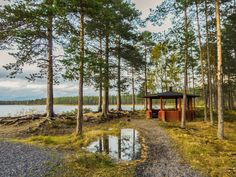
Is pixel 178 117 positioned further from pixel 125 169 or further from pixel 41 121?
pixel 125 169

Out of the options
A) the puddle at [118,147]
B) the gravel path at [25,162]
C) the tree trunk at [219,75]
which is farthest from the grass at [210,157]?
the gravel path at [25,162]

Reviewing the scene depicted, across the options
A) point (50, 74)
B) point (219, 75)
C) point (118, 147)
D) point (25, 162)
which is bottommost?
point (118, 147)

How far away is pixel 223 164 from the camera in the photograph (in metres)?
9.72

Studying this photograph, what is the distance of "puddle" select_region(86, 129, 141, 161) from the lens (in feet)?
37.9

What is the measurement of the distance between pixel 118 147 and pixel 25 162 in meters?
5.64

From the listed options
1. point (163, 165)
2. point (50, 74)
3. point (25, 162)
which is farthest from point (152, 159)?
point (50, 74)

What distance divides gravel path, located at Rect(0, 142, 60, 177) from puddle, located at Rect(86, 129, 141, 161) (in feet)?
8.92

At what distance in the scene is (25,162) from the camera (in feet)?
30.1

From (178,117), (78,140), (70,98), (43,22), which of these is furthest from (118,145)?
(70,98)

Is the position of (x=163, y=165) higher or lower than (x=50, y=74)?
lower

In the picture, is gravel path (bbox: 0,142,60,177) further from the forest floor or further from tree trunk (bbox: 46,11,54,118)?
tree trunk (bbox: 46,11,54,118)

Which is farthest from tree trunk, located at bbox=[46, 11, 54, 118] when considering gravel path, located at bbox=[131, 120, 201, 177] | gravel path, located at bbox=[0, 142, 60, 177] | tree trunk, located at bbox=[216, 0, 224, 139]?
tree trunk, located at bbox=[216, 0, 224, 139]

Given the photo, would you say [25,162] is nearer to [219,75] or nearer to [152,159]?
[152,159]

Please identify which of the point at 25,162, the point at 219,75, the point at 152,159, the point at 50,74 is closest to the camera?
the point at 25,162
